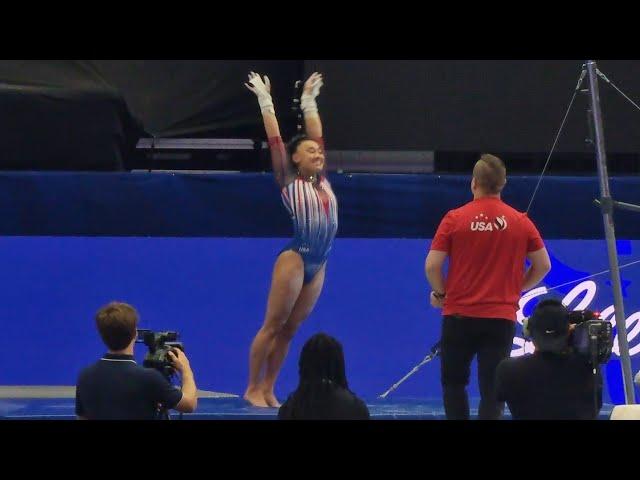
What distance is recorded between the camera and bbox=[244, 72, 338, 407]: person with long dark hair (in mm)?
6473

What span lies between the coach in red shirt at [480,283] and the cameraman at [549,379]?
2.38ft

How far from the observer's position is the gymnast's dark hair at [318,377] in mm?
4195

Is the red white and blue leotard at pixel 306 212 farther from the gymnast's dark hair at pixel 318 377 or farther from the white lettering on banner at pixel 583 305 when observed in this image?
the gymnast's dark hair at pixel 318 377

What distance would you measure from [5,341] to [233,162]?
2.13 meters

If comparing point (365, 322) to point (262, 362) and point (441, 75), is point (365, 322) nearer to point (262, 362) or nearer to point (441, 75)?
point (262, 362)

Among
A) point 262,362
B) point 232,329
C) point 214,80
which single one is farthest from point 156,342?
point 214,80

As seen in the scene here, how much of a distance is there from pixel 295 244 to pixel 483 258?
1661 mm

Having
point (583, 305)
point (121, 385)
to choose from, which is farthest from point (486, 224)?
point (583, 305)

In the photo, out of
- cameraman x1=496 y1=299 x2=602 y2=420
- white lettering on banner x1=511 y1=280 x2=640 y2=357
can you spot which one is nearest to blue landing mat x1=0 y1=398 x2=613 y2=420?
white lettering on banner x1=511 y1=280 x2=640 y2=357

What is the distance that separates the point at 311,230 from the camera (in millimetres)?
6559

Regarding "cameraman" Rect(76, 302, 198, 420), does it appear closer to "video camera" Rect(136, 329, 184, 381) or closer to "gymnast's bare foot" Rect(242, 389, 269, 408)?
"video camera" Rect(136, 329, 184, 381)

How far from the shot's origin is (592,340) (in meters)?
→ 4.38

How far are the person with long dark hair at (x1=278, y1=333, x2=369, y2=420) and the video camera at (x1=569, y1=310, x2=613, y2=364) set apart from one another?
33.3 inches

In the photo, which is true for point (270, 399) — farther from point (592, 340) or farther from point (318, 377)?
point (592, 340)
